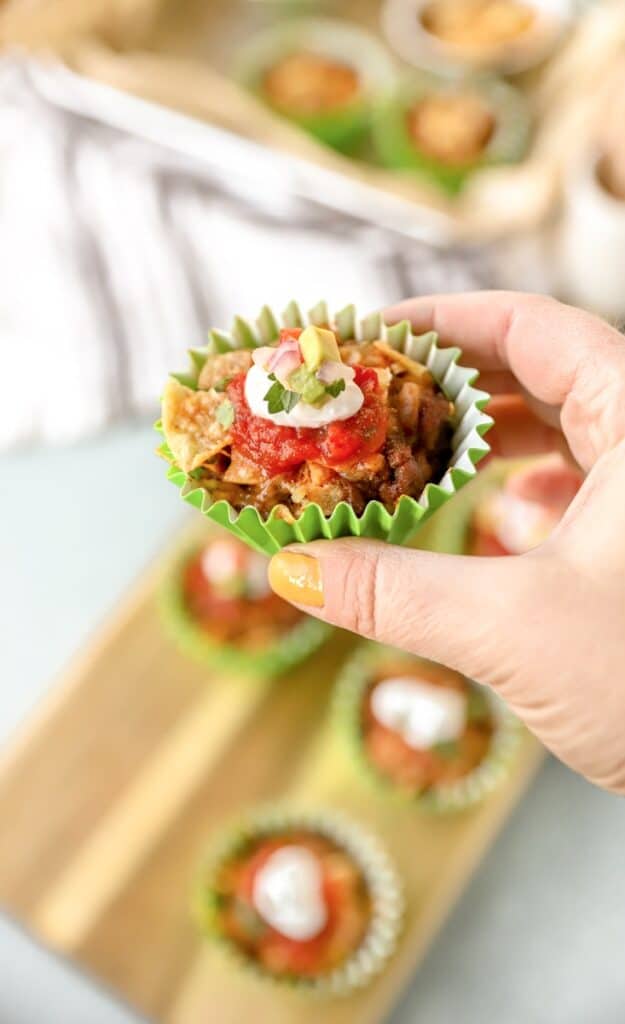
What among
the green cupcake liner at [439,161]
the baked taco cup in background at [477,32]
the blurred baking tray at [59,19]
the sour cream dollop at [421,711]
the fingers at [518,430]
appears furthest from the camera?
the baked taco cup in background at [477,32]

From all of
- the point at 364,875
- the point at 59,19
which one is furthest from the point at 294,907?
the point at 59,19

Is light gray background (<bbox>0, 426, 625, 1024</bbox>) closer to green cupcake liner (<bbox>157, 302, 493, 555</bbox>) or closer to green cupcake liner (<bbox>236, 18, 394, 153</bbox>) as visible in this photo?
green cupcake liner (<bbox>157, 302, 493, 555</bbox>)

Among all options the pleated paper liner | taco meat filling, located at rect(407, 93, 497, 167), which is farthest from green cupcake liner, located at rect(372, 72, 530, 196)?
the pleated paper liner

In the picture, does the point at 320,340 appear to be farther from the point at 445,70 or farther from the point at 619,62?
the point at 445,70

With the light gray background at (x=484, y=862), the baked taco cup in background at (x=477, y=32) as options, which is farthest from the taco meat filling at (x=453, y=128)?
the light gray background at (x=484, y=862)

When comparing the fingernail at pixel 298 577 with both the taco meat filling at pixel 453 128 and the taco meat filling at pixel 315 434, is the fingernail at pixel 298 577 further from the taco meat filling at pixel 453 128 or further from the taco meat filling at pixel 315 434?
the taco meat filling at pixel 453 128

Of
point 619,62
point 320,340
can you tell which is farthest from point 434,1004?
point 619,62
